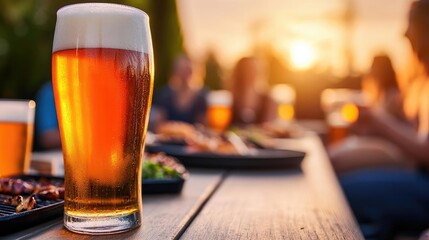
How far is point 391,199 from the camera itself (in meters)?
2.63

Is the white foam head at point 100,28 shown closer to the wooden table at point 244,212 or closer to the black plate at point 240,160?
the wooden table at point 244,212

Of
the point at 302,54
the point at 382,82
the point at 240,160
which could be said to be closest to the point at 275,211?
the point at 240,160

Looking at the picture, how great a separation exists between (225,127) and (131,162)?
327 cm

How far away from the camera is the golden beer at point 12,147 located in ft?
4.31

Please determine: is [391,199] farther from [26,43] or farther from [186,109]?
[26,43]

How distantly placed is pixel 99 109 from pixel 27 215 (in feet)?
0.65

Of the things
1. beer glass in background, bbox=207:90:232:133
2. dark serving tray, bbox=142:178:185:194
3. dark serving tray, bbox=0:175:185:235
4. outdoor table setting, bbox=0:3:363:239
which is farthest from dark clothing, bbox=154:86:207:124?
outdoor table setting, bbox=0:3:363:239

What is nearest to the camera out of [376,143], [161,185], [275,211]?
[275,211]

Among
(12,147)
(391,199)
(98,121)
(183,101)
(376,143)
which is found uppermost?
(98,121)

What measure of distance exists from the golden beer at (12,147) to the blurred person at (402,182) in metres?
1.85

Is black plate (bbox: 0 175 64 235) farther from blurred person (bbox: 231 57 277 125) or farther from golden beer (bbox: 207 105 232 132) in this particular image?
blurred person (bbox: 231 57 277 125)

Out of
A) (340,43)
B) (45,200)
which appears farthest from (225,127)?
(340,43)

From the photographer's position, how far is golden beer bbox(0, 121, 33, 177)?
131 centimetres

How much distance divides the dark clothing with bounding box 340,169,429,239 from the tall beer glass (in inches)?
80.0
